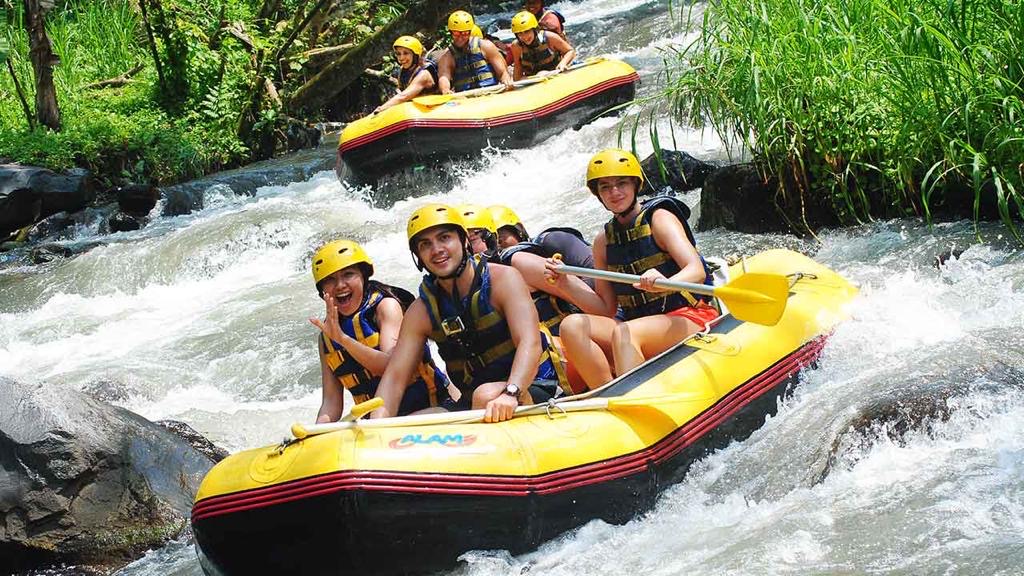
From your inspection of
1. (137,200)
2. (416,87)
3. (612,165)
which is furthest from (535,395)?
(137,200)

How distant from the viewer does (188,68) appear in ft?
43.0

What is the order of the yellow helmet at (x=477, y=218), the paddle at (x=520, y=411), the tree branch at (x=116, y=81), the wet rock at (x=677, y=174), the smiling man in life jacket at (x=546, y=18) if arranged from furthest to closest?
the tree branch at (x=116, y=81) < the smiling man in life jacket at (x=546, y=18) < the wet rock at (x=677, y=174) < the yellow helmet at (x=477, y=218) < the paddle at (x=520, y=411)

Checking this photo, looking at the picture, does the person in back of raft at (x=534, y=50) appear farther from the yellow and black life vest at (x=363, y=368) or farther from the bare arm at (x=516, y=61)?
the yellow and black life vest at (x=363, y=368)

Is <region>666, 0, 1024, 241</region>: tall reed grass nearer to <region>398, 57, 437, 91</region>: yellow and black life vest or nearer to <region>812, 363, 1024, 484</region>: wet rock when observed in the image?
<region>812, 363, 1024, 484</region>: wet rock

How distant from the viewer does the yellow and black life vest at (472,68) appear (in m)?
10.7

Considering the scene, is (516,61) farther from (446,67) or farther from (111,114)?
(111,114)

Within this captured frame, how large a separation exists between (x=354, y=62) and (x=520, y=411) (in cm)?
937

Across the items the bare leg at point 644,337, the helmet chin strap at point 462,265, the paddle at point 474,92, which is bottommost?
the bare leg at point 644,337

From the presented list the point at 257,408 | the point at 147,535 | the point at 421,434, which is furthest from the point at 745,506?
the point at 257,408

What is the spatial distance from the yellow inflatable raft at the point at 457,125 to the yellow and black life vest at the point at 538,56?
469 millimetres

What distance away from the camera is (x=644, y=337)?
4.67m

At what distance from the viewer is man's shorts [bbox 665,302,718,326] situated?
4.82 meters

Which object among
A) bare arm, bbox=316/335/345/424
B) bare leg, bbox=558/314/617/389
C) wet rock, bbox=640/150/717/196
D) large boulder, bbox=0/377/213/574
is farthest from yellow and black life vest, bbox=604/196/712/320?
wet rock, bbox=640/150/717/196

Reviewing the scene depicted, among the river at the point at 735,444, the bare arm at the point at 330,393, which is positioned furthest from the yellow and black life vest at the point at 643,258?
the bare arm at the point at 330,393
